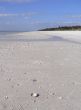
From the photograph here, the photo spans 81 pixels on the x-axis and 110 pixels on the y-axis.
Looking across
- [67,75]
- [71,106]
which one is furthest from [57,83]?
[71,106]

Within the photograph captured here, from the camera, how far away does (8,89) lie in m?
4.63

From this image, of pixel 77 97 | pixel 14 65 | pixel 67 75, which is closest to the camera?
pixel 77 97

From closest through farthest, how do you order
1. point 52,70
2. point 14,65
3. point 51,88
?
point 51,88 < point 52,70 < point 14,65

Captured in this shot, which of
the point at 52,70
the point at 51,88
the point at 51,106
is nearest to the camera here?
the point at 51,106

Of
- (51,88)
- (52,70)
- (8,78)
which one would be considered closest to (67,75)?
(52,70)

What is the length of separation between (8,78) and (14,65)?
4.73 ft

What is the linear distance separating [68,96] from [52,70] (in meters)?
1.87

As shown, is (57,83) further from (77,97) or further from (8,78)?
(8,78)

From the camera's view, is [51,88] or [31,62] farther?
[31,62]

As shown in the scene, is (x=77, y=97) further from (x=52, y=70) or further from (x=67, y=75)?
(x=52, y=70)

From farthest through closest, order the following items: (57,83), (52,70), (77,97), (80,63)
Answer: (80,63) → (52,70) → (57,83) → (77,97)

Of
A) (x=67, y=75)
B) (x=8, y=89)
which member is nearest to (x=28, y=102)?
(x=8, y=89)

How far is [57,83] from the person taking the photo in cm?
510

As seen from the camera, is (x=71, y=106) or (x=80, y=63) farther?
(x=80, y=63)
